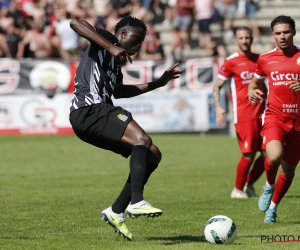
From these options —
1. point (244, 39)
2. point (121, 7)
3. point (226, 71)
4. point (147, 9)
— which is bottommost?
point (226, 71)

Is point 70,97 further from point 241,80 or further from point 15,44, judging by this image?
point 241,80

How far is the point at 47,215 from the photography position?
9.83m

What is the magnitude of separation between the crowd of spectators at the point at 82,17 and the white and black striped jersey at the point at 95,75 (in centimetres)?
1663

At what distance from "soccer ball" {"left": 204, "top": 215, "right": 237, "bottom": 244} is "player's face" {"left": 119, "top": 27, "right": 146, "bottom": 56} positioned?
1933 millimetres

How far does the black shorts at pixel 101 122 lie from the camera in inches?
293

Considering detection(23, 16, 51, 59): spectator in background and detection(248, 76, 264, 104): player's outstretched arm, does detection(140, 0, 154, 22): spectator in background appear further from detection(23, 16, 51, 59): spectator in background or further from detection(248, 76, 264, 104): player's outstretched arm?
detection(248, 76, 264, 104): player's outstretched arm

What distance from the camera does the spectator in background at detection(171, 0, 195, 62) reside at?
85.3 feet

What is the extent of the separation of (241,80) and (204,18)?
13862mm

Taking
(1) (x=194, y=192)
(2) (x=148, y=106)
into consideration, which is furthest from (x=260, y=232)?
(2) (x=148, y=106)

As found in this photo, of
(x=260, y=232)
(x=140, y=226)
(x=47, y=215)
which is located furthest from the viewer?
(x=47, y=215)

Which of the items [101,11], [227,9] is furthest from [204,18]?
[101,11]

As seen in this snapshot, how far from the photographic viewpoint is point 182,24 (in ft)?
86.6

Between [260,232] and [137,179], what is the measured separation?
1872 mm

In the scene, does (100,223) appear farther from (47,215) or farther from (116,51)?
(116,51)
